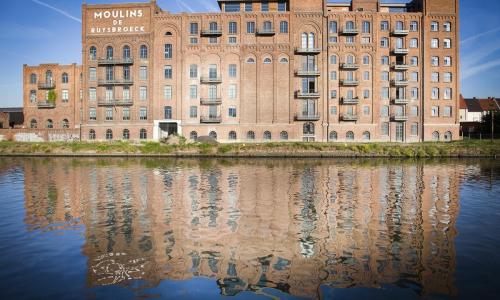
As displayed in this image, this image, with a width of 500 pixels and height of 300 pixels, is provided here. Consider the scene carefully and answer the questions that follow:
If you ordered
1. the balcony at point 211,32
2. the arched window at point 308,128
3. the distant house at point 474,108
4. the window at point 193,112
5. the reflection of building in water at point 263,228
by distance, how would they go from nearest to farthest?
the reflection of building in water at point 263,228 < the balcony at point 211,32 < the arched window at point 308,128 < the window at point 193,112 < the distant house at point 474,108

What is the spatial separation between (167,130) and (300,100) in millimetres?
21630

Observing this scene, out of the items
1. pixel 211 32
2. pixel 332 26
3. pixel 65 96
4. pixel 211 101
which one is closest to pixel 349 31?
pixel 332 26

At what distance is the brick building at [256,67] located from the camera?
57875 mm

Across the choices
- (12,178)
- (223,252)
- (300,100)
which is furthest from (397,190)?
(300,100)

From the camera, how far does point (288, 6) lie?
194 ft

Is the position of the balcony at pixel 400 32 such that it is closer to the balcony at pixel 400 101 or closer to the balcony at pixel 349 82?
the balcony at pixel 349 82

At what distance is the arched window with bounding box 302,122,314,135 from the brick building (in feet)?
0.52

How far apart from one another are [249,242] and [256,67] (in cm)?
4882

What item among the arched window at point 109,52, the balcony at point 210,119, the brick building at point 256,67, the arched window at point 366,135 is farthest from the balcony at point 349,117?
the arched window at point 109,52

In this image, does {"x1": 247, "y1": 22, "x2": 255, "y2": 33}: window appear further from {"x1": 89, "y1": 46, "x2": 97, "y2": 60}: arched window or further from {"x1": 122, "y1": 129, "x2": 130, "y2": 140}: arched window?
{"x1": 122, "y1": 129, "x2": 130, "y2": 140}: arched window

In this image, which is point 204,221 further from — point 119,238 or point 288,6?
point 288,6

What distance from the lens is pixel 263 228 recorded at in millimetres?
13461

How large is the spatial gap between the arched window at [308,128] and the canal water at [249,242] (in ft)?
116

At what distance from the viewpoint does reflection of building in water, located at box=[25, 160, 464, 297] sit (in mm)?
9320
